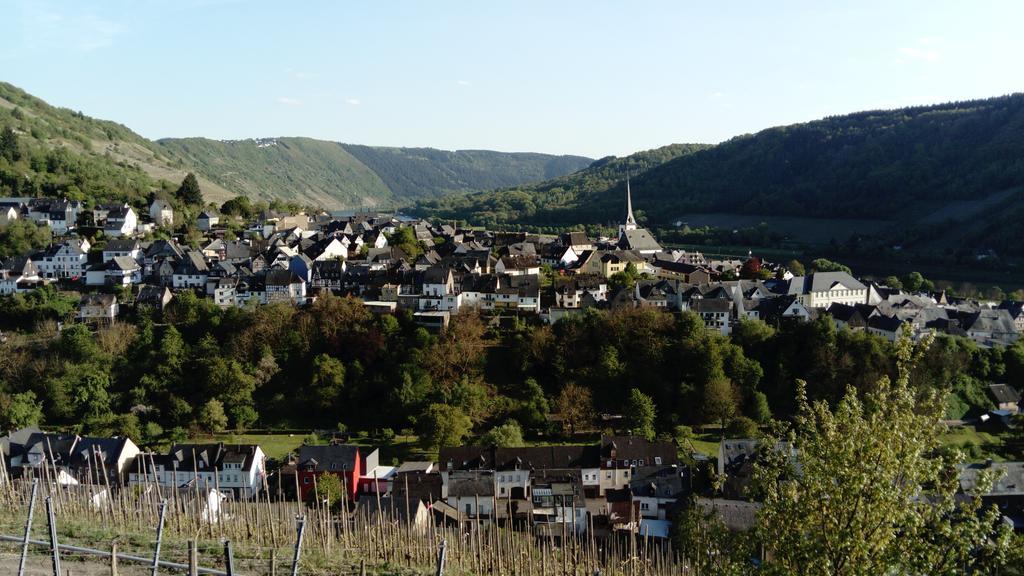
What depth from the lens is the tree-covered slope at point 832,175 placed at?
85.1 metres

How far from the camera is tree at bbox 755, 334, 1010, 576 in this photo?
275 inches

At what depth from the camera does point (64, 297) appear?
38.3m

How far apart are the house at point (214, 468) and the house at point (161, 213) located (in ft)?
99.7

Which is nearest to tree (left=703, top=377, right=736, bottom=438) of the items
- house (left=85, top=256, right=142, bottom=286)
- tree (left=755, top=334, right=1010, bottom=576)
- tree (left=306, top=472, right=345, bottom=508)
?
tree (left=306, top=472, right=345, bottom=508)

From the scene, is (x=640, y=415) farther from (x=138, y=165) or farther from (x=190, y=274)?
(x=138, y=165)

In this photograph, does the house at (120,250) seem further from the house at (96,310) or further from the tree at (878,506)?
the tree at (878,506)

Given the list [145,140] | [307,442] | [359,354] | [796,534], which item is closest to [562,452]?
[307,442]

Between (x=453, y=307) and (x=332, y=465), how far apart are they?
13231 mm

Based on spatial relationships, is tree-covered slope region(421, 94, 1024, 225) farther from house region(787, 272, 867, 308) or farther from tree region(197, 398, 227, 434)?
tree region(197, 398, 227, 434)

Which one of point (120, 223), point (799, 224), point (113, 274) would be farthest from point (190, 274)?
point (799, 224)

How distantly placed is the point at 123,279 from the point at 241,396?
14100 millimetres

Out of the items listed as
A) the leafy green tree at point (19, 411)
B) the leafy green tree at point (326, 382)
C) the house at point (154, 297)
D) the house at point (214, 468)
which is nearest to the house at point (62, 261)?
the house at point (154, 297)

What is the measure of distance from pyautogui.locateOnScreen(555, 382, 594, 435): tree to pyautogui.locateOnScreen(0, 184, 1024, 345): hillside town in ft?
16.5

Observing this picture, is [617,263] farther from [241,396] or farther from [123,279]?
[123,279]
